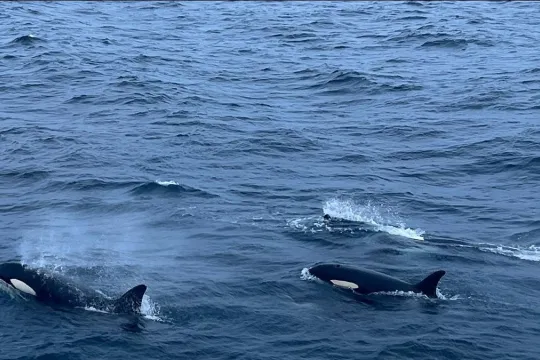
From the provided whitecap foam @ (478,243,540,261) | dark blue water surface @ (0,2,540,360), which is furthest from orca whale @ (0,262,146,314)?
whitecap foam @ (478,243,540,261)

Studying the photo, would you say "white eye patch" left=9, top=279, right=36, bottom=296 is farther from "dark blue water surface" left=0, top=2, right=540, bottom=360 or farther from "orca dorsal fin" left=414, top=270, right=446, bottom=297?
"orca dorsal fin" left=414, top=270, right=446, bottom=297

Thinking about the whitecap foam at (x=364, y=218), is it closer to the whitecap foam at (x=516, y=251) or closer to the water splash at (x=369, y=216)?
the water splash at (x=369, y=216)

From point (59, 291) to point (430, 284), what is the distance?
11567 millimetres

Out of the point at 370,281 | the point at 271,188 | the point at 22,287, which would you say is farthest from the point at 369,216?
the point at 22,287

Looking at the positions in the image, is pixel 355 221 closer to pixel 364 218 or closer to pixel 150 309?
pixel 364 218

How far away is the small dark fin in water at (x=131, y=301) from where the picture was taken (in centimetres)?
2689

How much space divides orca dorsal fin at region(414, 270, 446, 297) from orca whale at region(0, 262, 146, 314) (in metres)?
8.75

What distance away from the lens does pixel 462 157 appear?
44.2 metres

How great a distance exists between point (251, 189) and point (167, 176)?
405 cm

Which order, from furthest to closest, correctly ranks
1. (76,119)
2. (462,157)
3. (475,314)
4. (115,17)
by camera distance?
(115,17) < (76,119) < (462,157) < (475,314)

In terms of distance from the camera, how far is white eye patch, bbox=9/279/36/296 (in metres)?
28.2

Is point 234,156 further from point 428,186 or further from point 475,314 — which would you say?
point 475,314

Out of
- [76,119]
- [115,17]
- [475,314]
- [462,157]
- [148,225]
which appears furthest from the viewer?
[115,17]

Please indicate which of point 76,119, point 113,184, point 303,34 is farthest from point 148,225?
point 303,34
